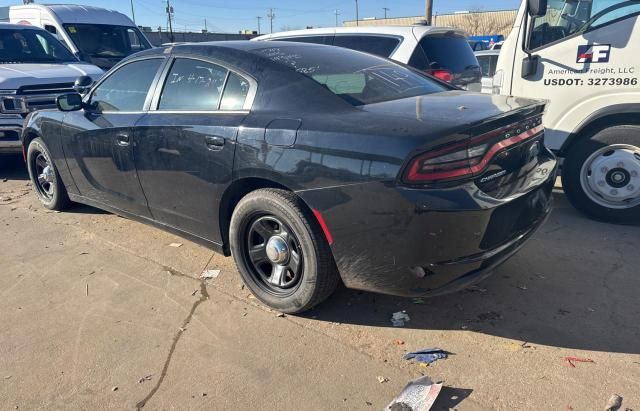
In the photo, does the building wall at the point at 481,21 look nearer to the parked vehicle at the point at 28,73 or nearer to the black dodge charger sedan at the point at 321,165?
the parked vehicle at the point at 28,73

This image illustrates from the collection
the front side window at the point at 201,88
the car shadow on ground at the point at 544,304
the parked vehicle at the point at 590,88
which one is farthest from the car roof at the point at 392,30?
the car shadow on ground at the point at 544,304

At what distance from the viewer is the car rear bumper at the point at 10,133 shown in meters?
6.75

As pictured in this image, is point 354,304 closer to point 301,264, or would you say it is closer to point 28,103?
point 301,264

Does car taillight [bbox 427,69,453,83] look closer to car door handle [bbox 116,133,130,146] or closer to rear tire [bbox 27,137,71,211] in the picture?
car door handle [bbox 116,133,130,146]

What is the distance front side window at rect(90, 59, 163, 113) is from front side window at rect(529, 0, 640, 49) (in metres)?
3.54

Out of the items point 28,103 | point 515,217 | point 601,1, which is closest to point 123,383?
point 515,217

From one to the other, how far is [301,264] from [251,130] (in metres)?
0.88

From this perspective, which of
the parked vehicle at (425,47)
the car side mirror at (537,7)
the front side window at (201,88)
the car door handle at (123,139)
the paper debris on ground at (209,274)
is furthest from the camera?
the parked vehicle at (425,47)

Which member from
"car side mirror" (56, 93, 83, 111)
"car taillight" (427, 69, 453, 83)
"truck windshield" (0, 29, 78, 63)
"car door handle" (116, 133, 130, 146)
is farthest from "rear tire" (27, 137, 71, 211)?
"car taillight" (427, 69, 453, 83)

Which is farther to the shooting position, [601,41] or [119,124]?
[601,41]

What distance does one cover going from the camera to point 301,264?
315 cm

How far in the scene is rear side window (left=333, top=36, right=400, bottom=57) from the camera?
665cm

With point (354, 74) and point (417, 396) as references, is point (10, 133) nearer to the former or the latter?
point (354, 74)

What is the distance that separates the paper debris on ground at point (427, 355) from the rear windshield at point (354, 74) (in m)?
1.50
